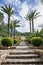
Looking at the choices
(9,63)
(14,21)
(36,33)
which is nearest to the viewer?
(9,63)

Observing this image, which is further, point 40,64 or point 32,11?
point 32,11

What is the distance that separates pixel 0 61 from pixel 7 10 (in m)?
36.9

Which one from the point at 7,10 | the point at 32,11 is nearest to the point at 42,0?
the point at 7,10

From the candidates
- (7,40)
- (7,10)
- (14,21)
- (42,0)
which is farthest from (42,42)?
(14,21)

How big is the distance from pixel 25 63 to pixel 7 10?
3648 centimetres

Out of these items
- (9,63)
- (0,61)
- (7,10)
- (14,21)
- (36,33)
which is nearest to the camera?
(0,61)

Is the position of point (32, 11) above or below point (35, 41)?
above

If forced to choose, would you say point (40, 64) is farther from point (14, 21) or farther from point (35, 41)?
point (14, 21)

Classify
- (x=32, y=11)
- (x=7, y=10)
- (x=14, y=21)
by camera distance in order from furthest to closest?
(x=14, y=21), (x=32, y=11), (x=7, y=10)

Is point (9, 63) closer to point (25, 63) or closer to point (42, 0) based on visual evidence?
Result: point (25, 63)

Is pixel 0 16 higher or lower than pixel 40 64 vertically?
higher

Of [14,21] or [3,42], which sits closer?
[3,42]

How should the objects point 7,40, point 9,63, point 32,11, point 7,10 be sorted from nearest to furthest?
1. point 9,63
2. point 7,40
3. point 7,10
4. point 32,11

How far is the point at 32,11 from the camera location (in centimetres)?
5531
